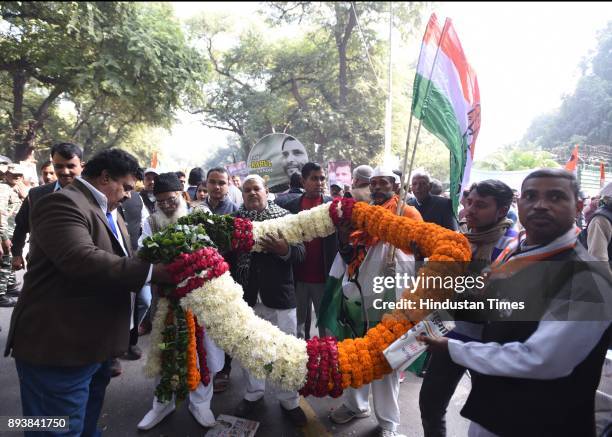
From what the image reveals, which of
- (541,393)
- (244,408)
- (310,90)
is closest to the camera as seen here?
(541,393)

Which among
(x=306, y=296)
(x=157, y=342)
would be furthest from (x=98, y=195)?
(x=306, y=296)

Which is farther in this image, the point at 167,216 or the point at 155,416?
the point at 167,216

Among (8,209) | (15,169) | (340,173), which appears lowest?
(8,209)

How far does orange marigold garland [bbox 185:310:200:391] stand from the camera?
2.31 m

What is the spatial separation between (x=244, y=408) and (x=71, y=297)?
1.91 m

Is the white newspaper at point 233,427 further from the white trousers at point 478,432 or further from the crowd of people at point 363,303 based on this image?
the white trousers at point 478,432

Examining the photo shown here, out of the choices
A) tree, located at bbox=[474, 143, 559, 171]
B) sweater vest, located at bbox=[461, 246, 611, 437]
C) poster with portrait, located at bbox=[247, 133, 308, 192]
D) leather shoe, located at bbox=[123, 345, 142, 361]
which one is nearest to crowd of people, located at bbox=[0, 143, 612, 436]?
sweater vest, located at bbox=[461, 246, 611, 437]

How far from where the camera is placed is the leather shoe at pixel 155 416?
2982 millimetres

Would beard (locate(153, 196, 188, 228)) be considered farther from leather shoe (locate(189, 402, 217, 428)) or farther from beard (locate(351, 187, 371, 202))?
beard (locate(351, 187, 371, 202))

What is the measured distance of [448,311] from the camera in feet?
7.07

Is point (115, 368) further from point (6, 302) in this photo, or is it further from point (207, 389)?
point (6, 302)

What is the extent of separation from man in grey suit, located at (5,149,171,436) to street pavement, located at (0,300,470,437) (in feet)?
3.69

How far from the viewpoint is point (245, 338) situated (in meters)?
2.09

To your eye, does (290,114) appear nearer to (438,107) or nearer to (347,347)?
(438,107)
